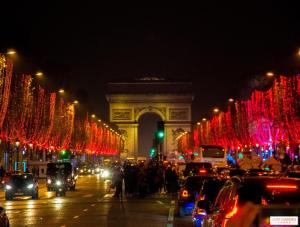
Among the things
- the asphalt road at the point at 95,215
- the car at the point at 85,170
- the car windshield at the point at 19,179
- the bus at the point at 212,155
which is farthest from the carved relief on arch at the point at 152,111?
the asphalt road at the point at 95,215

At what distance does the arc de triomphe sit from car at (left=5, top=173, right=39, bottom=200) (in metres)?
118

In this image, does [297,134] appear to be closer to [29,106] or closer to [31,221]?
[29,106]

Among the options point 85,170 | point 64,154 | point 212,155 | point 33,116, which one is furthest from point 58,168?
point 85,170

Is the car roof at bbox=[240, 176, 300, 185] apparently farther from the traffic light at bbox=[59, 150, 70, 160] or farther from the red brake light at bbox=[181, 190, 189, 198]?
the traffic light at bbox=[59, 150, 70, 160]

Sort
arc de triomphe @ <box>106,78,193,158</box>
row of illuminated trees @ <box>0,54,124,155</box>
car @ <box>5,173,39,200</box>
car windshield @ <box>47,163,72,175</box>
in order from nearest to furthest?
1. car @ <box>5,173,39,200</box>
2. car windshield @ <box>47,163,72,175</box>
3. row of illuminated trees @ <box>0,54,124,155</box>
4. arc de triomphe @ <box>106,78,193,158</box>

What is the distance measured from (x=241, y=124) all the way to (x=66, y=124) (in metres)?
18.7

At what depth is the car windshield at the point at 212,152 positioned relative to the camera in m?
69.4

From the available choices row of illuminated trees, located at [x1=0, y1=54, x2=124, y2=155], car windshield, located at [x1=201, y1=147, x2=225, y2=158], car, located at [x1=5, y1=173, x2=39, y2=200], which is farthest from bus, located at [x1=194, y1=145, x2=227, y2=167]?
car, located at [x1=5, y1=173, x2=39, y2=200]

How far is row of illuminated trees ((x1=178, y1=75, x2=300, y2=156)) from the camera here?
6012 cm

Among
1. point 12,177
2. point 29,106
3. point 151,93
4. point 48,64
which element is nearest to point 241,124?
point 48,64

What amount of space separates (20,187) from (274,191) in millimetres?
33648

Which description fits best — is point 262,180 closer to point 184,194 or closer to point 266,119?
point 184,194

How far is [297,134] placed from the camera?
59969mm

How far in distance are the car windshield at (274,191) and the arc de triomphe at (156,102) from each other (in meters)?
151
